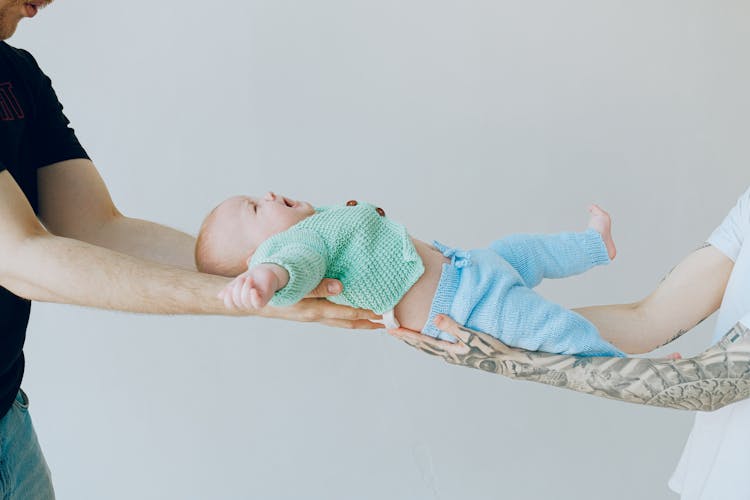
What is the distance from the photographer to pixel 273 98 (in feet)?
9.75

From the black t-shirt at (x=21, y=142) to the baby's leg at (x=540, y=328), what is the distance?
3.29 feet

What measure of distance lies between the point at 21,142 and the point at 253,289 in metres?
0.94

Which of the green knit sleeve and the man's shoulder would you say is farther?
the man's shoulder

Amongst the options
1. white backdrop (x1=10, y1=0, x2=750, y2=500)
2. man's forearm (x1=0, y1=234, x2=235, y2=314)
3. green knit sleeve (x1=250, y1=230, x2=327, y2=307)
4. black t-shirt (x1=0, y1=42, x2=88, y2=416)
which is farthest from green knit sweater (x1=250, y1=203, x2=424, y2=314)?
white backdrop (x1=10, y1=0, x2=750, y2=500)

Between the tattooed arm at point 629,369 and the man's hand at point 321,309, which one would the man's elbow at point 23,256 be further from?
the tattooed arm at point 629,369

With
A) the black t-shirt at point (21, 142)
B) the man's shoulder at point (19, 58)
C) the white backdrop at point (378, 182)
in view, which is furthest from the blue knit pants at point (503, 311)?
the white backdrop at point (378, 182)

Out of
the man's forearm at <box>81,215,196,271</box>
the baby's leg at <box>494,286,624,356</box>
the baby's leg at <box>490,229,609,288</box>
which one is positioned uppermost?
the baby's leg at <box>490,229,609,288</box>

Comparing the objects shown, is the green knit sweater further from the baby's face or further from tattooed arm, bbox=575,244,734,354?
tattooed arm, bbox=575,244,734,354

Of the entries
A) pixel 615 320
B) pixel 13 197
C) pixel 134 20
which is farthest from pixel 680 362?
pixel 134 20

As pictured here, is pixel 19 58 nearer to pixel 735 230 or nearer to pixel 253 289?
pixel 253 289

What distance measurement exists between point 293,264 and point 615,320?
875mm

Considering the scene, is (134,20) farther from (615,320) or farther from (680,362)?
(680,362)

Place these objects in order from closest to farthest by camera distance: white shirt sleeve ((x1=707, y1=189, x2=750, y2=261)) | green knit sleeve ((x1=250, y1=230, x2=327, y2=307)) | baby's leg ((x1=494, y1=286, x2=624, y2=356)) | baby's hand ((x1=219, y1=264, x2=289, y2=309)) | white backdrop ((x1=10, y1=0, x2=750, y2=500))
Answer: baby's hand ((x1=219, y1=264, x2=289, y2=309)) < green knit sleeve ((x1=250, y1=230, x2=327, y2=307)) < baby's leg ((x1=494, y1=286, x2=624, y2=356)) < white shirt sleeve ((x1=707, y1=189, x2=750, y2=261)) < white backdrop ((x1=10, y1=0, x2=750, y2=500))

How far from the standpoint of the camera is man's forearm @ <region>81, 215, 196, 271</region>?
2098mm
